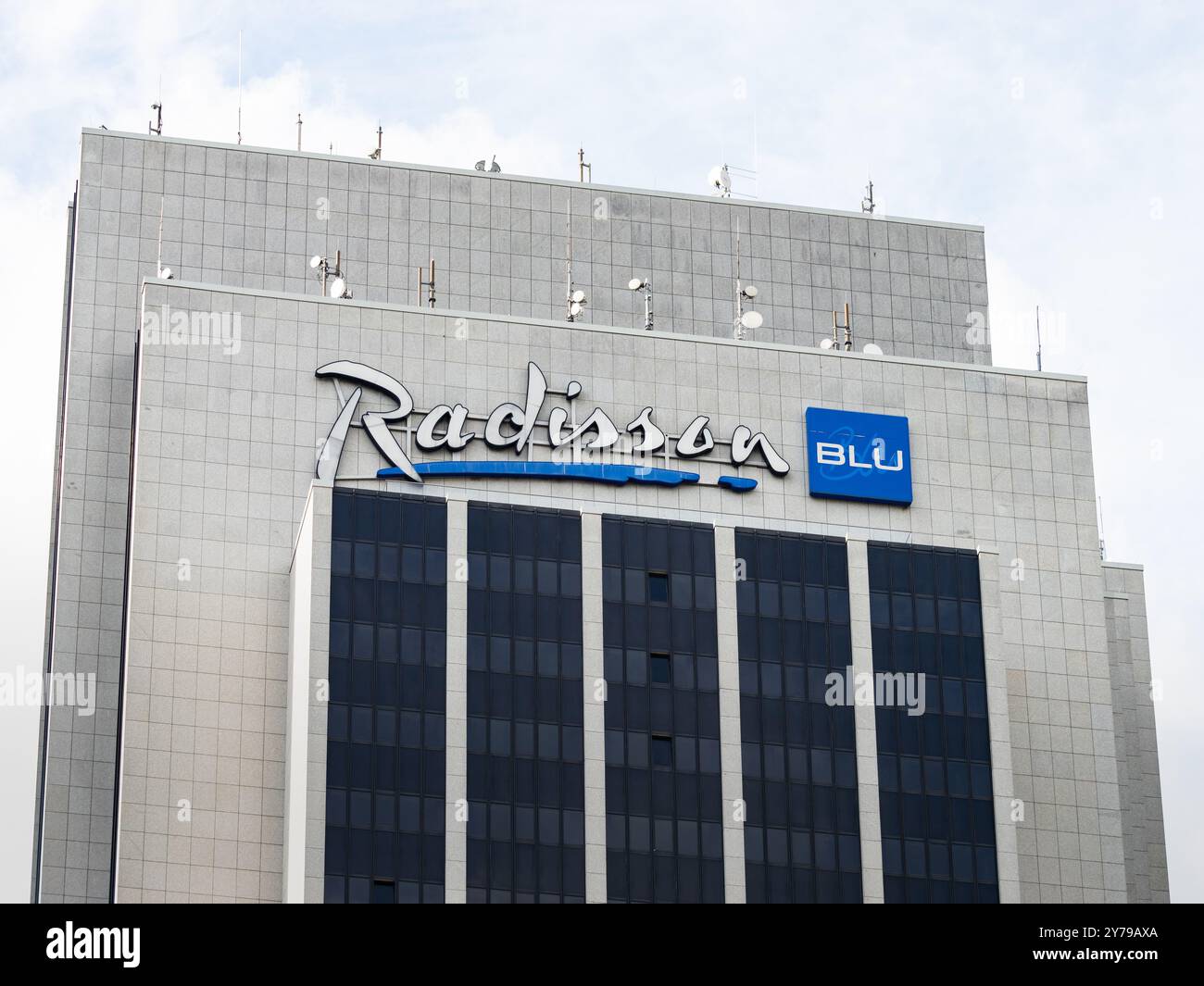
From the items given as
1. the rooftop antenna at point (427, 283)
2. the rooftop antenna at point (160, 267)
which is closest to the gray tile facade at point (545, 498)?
the rooftop antenna at point (160, 267)

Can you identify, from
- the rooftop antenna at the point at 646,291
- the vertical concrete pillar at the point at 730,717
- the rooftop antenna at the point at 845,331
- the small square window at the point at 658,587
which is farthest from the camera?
the rooftop antenna at the point at 845,331

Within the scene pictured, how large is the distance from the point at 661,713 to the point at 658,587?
5.67 metres

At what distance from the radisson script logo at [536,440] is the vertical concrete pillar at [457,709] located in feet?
19.9

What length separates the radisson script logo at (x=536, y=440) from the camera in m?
111

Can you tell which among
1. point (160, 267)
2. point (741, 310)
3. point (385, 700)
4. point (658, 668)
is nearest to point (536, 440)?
point (658, 668)

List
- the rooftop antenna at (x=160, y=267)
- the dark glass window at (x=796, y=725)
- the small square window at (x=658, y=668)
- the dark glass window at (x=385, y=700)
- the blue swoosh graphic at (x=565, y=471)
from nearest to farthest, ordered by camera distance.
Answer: the dark glass window at (x=385, y=700) < the dark glass window at (x=796, y=725) < the small square window at (x=658, y=668) < the blue swoosh graphic at (x=565, y=471) < the rooftop antenna at (x=160, y=267)

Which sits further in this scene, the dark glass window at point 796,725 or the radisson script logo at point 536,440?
the radisson script logo at point 536,440

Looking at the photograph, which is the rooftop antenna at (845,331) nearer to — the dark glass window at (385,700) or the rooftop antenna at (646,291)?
the rooftop antenna at (646,291)

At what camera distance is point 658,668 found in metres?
106
